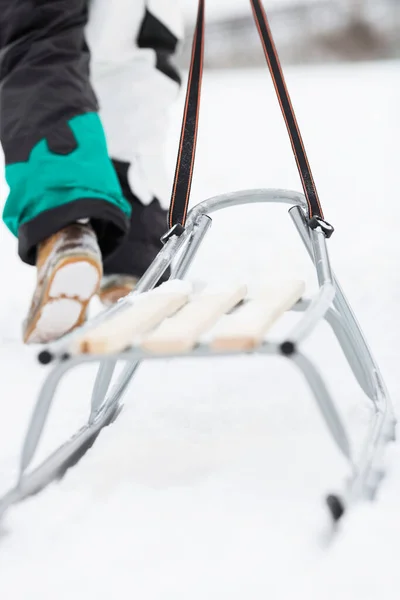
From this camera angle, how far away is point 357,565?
0.90m

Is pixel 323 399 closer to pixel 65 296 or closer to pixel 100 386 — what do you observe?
pixel 100 386

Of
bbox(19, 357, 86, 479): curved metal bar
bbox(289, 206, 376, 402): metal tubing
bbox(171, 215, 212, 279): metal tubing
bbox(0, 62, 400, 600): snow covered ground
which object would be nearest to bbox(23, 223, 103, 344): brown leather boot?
bbox(0, 62, 400, 600): snow covered ground

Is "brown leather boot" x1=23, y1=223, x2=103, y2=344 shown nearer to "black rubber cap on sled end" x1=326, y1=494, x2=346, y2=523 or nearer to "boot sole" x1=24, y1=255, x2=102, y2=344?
"boot sole" x1=24, y1=255, x2=102, y2=344

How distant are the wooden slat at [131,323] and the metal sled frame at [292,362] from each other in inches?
0.6

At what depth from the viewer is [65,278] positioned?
65.4 inches

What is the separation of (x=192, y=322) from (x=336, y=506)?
0.27 m

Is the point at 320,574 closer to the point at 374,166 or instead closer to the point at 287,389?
the point at 287,389

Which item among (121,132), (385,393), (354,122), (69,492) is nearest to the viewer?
(69,492)

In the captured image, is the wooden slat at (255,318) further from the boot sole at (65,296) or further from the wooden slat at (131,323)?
the boot sole at (65,296)

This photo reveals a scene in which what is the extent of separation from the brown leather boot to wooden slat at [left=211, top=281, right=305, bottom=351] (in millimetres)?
523

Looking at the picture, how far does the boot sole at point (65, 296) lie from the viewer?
1.65 m

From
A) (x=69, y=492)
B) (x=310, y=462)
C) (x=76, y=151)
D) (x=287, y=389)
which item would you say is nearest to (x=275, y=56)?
(x=76, y=151)

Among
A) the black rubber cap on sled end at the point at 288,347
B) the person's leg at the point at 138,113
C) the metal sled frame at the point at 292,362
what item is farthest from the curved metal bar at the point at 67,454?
the person's leg at the point at 138,113

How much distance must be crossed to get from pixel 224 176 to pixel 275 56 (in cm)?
257
